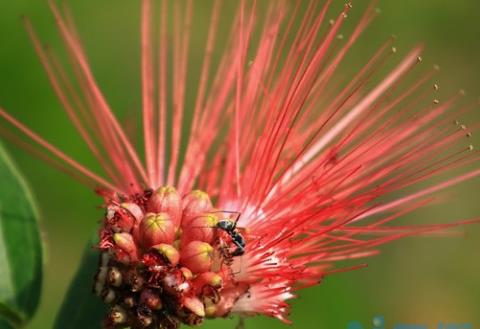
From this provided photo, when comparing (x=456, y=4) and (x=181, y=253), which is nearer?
(x=181, y=253)

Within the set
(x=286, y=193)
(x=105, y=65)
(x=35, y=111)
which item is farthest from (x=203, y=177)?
(x=105, y=65)

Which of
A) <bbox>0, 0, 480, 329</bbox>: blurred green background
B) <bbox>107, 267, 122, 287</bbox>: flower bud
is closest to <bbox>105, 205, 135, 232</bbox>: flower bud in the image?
<bbox>107, 267, 122, 287</bbox>: flower bud

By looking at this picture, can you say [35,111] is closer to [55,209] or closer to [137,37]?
[55,209]

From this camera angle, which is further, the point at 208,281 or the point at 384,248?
the point at 384,248

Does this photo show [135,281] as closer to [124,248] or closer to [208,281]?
[124,248]

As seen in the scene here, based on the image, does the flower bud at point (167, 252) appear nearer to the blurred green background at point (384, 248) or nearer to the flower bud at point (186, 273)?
the flower bud at point (186, 273)

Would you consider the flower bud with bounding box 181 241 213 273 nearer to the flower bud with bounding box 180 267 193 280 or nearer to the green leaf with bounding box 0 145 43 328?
the flower bud with bounding box 180 267 193 280

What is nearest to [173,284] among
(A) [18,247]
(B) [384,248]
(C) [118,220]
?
(C) [118,220]
